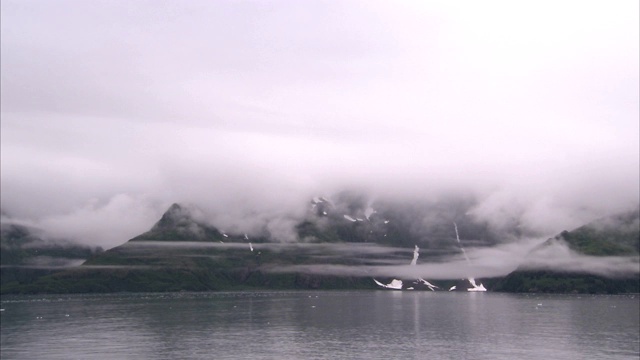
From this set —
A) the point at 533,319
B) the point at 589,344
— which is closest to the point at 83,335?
the point at 589,344

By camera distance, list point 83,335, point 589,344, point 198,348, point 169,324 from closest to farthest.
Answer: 1. point 198,348
2. point 589,344
3. point 83,335
4. point 169,324

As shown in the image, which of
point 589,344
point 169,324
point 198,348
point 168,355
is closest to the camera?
point 168,355

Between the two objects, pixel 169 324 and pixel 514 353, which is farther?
pixel 169 324

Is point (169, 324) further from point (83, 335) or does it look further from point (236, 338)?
point (236, 338)

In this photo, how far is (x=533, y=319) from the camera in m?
176

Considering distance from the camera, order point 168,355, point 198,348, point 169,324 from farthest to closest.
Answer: point 169,324, point 198,348, point 168,355

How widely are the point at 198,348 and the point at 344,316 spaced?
80.3 meters

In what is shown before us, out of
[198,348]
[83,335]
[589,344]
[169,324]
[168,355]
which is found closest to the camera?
[168,355]

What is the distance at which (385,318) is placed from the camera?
180 meters

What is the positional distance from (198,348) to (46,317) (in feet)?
328

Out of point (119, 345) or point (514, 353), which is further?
point (119, 345)

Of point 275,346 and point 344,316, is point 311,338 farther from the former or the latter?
point 344,316

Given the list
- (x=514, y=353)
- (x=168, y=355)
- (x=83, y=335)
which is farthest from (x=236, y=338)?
(x=514, y=353)

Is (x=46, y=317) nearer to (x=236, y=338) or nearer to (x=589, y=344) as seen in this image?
(x=236, y=338)
